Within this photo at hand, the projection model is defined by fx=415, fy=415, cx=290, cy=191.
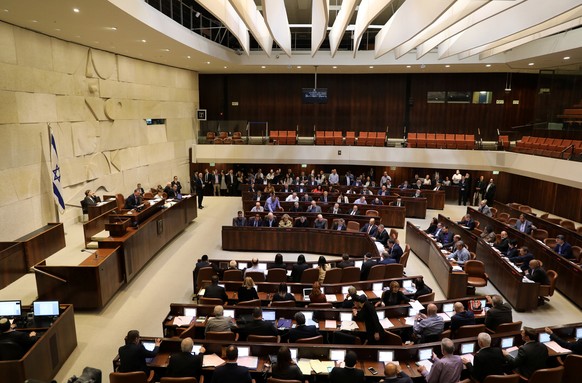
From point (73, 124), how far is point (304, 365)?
10.7 m

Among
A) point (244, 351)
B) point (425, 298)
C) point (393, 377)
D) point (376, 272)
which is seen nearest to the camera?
point (393, 377)

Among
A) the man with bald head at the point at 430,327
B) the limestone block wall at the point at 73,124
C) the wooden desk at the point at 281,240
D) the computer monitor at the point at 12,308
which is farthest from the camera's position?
the wooden desk at the point at 281,240

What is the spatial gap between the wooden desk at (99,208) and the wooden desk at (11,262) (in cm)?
280

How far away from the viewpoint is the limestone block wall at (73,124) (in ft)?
33.4

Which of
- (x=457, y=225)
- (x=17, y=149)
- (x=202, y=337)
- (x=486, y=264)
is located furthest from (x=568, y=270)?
(x=17, y=149)

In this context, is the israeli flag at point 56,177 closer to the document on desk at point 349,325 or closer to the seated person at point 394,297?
the document on desk at point 349,325

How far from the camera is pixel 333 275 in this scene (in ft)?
28.4

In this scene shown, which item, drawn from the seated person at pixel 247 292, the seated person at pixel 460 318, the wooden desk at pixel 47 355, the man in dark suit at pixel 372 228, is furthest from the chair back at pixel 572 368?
the wooden desk at pixel 47 355

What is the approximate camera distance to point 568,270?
9.20m

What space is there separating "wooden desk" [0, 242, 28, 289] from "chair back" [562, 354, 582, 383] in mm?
10333

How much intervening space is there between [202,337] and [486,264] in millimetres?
7376

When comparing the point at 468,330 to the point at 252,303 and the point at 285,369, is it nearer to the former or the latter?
the point at 285,369

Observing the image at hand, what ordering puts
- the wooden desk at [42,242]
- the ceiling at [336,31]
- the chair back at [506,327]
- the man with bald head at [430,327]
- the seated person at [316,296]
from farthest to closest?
the wooden desk at [42,242] → the ceiling at [336,31] → the seated person at [316,296] → the chair back at [506,327] → the man with bald head at [430,327]

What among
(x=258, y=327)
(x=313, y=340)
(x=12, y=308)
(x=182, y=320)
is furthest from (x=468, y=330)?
(x=12, y=308)
